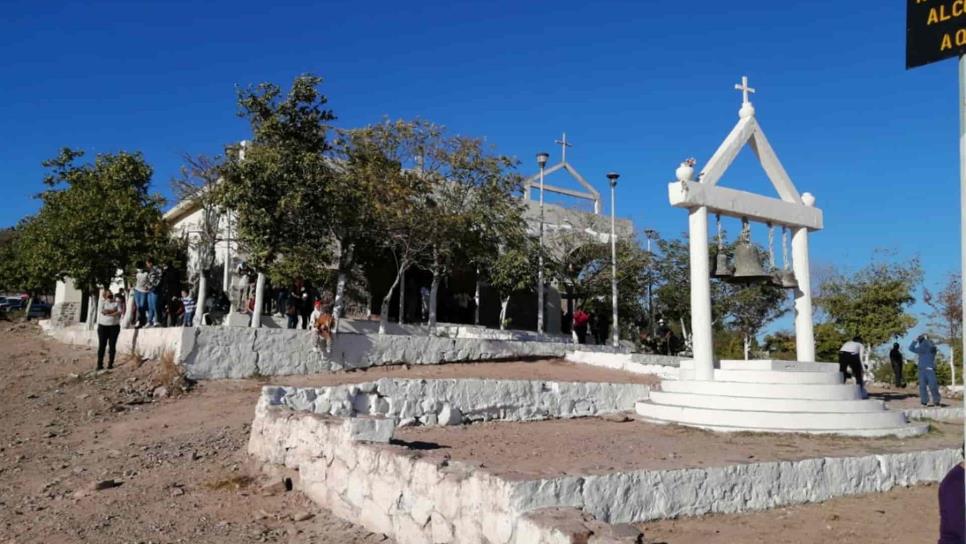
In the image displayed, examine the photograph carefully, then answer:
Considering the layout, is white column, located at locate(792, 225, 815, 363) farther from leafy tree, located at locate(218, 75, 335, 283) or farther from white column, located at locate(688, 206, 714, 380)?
leafy tree, located at locate(218, 75, 335, 283)

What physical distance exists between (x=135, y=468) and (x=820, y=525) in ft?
21.8

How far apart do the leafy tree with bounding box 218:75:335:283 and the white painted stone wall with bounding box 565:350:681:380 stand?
6.91 metres

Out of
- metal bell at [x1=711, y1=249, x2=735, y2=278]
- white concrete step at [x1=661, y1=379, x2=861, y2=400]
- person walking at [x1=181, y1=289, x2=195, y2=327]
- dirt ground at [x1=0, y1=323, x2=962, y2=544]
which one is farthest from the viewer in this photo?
person walking at [x1=181, y1=289, x2=195, y2=327]

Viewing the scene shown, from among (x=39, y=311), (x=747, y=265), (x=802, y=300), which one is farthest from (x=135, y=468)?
(x=39, y=311)

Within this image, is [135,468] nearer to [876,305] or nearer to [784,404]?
[784,404]

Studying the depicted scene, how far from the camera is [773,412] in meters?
10.3

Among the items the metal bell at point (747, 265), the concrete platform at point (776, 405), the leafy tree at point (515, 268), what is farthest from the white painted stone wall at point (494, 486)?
the leafy tree at point (515, 268)

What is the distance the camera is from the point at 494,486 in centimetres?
445

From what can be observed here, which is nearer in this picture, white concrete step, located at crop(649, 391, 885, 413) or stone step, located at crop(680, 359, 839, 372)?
white concrete step, located at crop(649, 391, 885, 413)

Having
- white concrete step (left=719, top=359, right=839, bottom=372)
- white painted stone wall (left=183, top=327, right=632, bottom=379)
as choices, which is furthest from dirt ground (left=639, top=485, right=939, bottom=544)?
white painted stone wall (left=183, top=327, right=632, bottom=379)

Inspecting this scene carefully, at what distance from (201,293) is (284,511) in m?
10.8

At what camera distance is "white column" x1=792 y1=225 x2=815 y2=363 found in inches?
506

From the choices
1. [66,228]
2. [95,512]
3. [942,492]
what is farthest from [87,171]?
[942,492]

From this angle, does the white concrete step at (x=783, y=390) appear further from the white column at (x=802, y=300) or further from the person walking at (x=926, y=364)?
the person walking at (x=926, y=364)
